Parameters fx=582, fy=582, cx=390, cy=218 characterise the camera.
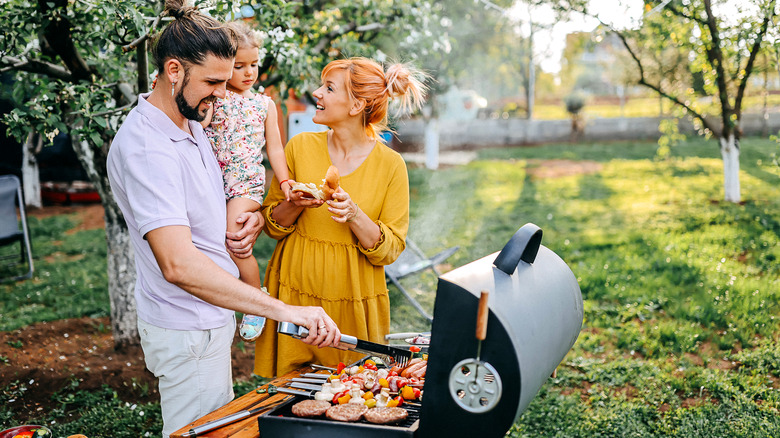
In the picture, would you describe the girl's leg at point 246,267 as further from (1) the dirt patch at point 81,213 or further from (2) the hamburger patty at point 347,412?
(1) the dirt patch at point 81,213

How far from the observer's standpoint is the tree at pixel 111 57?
3145mm

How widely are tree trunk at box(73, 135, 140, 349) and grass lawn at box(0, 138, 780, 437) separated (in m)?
0.61

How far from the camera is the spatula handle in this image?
164 centimetres

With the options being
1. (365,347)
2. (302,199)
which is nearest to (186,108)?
(302,199)

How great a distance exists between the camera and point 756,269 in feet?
18.9

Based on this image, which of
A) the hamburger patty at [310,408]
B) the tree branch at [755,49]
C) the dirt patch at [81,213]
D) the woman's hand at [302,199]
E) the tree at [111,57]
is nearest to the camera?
the hamburger patty at [310,408]

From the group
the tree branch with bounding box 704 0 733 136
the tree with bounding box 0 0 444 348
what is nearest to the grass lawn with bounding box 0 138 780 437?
the tree branch with bounding box 704 0 733 136

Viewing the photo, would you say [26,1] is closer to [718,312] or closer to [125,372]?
[125,372]

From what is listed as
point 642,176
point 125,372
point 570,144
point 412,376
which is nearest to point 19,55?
point 125,372

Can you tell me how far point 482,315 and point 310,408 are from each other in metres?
0.73

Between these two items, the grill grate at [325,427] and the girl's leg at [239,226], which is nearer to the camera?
the grill grate at [325,427]

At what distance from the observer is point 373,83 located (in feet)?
8.68

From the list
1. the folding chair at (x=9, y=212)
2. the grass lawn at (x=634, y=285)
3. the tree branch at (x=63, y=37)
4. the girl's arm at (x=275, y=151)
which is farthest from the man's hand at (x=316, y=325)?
the folding chair at (x=9, y=212)

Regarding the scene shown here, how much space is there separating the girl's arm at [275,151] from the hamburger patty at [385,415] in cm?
103
